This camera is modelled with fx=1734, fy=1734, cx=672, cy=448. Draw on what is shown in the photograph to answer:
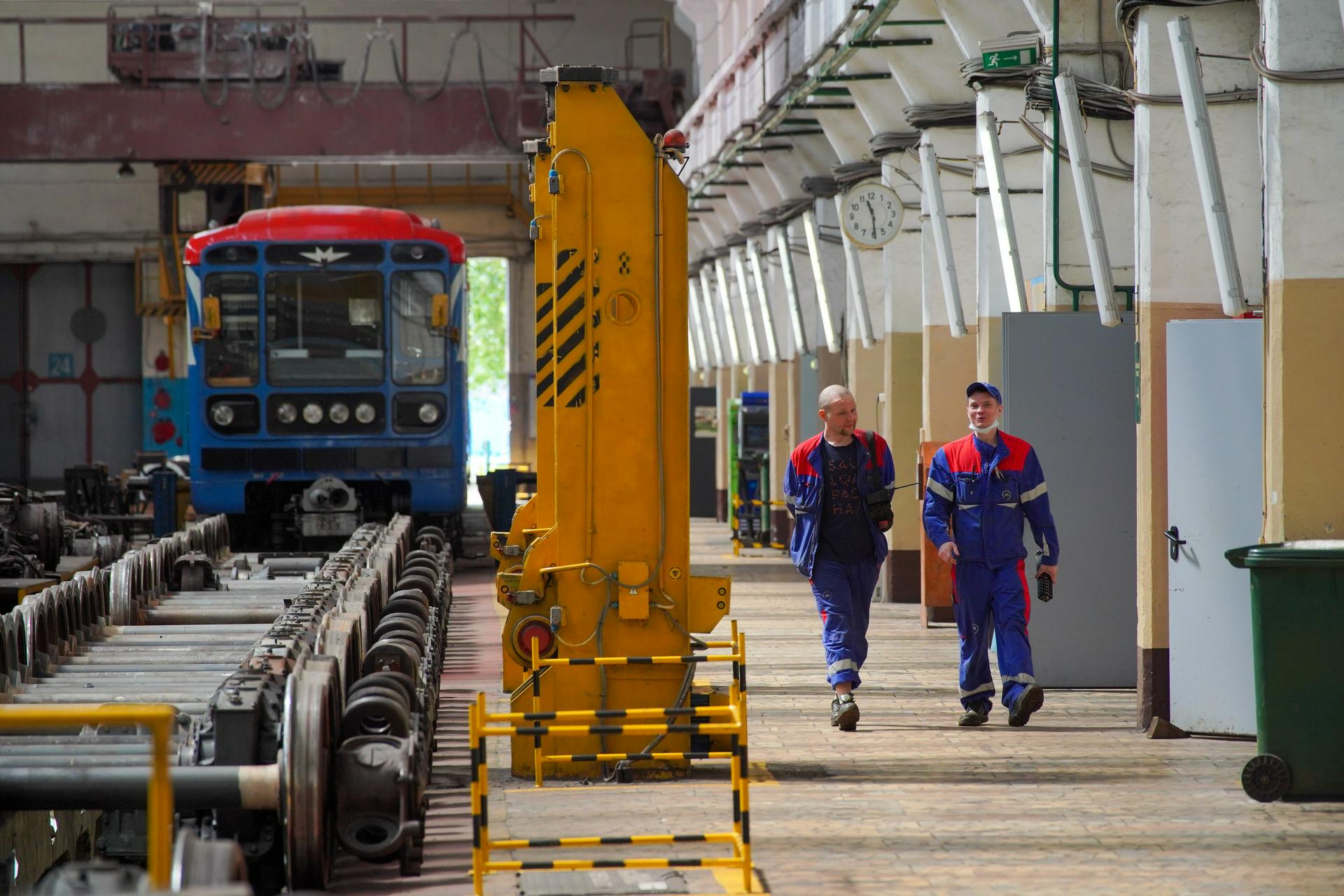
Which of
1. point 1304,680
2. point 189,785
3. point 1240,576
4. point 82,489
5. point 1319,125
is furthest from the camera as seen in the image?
point 82,489

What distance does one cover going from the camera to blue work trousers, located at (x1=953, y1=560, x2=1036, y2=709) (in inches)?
364

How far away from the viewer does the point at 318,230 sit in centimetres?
1675

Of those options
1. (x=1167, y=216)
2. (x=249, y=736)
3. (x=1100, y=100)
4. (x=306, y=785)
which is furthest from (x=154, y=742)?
(x=1100, y=100)

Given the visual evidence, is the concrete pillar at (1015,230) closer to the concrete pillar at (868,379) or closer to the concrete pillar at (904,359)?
the concrete pillar at (904,359)

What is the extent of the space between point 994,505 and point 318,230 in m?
9.39

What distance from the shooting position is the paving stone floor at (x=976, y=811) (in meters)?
6.11

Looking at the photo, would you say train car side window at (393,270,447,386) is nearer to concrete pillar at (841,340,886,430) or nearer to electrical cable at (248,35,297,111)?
concrete pillar at (841,340,886,430)

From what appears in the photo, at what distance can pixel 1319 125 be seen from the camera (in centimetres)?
773

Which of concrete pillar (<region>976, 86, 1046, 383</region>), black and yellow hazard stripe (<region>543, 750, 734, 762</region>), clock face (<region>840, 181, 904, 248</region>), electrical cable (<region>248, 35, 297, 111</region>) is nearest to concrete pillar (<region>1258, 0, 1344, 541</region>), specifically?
black and yellow hazard stripe (<region>543, 750, 734, 762</region>)

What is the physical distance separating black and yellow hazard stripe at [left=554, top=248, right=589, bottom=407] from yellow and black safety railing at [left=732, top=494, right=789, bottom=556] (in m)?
15.4

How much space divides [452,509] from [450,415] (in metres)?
0.94

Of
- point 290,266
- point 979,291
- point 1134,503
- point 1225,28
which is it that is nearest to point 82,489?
point 290,266

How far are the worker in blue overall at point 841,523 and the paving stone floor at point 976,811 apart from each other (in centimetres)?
48

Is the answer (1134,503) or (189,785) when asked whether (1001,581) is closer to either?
(1134,503)
